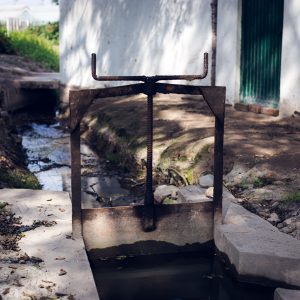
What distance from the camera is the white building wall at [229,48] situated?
9.81 m

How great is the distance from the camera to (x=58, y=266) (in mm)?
3525

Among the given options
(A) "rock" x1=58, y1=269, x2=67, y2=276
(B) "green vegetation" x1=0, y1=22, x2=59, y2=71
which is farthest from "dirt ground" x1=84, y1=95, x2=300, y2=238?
(B) "green vegetation" x1=0, y1=22, x2=59, y2=71

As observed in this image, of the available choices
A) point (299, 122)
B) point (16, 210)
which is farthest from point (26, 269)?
point (299, 122)

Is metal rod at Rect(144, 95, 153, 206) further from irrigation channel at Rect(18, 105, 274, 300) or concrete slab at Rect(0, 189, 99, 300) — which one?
concrete slab at Rect(0, 189, 99, 300)

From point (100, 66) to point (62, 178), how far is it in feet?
20.3

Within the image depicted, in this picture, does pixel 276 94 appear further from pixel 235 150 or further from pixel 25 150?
pixel 25 150

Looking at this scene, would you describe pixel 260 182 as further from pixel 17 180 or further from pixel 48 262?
pixel 17 180

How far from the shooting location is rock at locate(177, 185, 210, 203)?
4.84 metres

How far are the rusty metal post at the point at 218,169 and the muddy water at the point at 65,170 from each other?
0.90 metres

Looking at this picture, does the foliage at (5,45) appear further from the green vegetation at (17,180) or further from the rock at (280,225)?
the rock at (280,225)

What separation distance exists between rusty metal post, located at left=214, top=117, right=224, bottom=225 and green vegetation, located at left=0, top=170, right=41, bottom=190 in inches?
92.7

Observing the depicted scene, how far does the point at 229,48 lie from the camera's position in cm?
1000

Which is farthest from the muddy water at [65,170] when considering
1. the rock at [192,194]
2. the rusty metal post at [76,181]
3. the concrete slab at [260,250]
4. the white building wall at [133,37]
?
the white building wall at [133,37]

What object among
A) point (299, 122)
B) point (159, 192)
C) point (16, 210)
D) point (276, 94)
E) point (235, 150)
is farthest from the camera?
point (276, 94)
